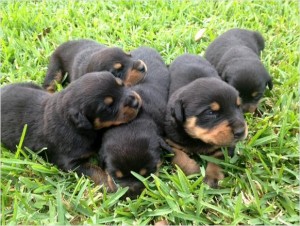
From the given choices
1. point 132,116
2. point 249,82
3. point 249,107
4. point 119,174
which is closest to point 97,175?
point 119,174

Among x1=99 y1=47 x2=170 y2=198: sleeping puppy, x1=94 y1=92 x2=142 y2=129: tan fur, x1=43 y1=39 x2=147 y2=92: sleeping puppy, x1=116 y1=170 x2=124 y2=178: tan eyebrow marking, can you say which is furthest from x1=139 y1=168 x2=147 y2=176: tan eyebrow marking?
x1=43 y1=39 x2=147 y2=92: sleeping puppy

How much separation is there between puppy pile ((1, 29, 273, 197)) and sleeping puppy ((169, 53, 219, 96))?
1cm

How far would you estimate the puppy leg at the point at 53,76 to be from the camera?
526 cm

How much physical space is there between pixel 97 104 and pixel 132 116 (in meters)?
0.37

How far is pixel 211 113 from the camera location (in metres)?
3.79

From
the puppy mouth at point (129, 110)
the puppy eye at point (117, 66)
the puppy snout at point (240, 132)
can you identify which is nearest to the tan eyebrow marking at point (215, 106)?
the puppy snout at point (240, 132)

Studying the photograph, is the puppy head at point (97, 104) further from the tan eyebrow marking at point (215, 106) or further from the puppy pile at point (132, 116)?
the tan eyebrow marking at point (215, 106)

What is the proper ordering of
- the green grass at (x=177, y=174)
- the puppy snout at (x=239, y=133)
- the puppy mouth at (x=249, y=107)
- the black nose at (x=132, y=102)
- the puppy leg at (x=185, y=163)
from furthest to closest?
the puppy mouth at (x=249, y=107) < the black nose at (x=132, y=102) < the puppy leg at (x=185, y=163) < the puppy snout at (x=239, y=133) < the green grass at (x=177, y=174)

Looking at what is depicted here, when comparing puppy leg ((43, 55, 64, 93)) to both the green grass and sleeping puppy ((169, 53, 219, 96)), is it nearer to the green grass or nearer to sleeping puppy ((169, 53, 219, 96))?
the green grass

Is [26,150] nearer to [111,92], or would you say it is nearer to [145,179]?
[111,92]

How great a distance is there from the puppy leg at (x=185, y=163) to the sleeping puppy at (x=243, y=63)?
39.7 inches

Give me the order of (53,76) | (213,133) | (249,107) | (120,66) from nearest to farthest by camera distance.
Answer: (213,133), (249,107), (120,66), (53,76)

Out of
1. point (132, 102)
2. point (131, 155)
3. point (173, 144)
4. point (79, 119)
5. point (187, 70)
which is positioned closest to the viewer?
point (131, 155)

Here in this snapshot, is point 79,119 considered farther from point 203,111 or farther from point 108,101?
point 203,111
